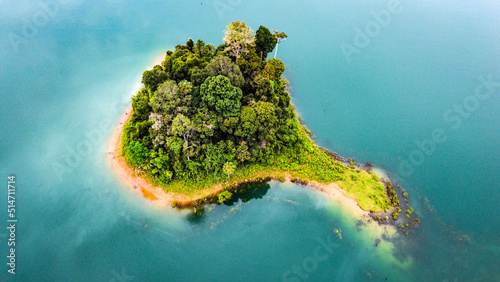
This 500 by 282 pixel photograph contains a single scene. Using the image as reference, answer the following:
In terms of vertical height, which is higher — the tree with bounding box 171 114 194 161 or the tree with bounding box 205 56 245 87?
the tree with bounding box 205 56 245 87

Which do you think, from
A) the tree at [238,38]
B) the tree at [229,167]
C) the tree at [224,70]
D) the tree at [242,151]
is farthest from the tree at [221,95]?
the tree at [238,38]

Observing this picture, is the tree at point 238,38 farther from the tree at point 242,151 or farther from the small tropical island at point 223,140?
the tree at point 242,151

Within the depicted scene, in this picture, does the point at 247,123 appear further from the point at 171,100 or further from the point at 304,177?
the point at 304,177

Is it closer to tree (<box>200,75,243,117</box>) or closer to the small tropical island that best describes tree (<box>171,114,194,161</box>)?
the small tropical island

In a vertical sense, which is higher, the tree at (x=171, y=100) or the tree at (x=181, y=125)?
the tree at (x=171, y=100)

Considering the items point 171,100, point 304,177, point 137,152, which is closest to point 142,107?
point 171,100

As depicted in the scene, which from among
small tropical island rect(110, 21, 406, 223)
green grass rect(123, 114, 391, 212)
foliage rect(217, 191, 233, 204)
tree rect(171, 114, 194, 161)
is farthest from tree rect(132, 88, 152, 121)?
foliage rect(217, 191, 233, 204)
